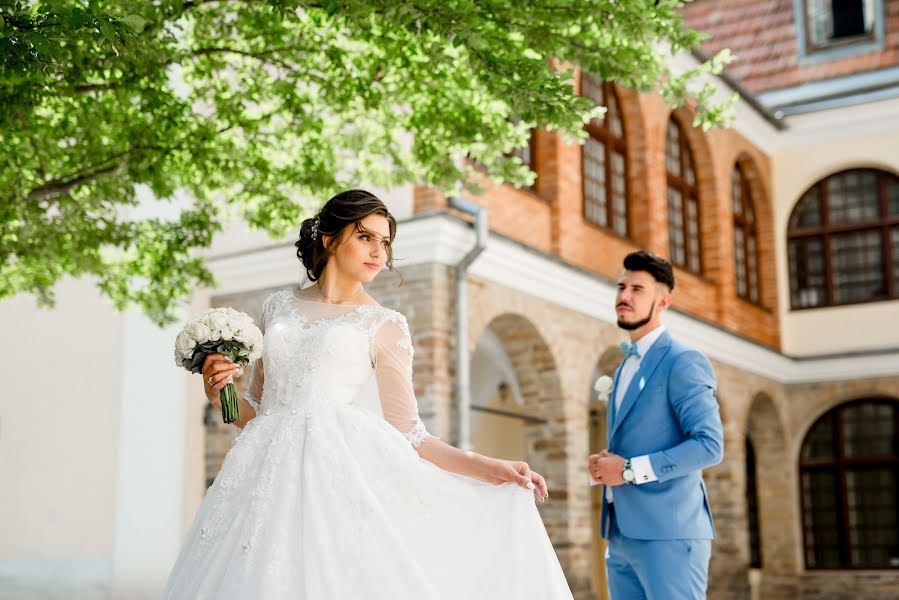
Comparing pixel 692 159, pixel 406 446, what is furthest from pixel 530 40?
pixel 692 159

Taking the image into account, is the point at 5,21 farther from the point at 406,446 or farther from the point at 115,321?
the point at 115,321

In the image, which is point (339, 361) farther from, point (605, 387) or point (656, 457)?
point (605, 387)

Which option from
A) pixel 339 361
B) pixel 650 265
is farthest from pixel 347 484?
pixel 650 265

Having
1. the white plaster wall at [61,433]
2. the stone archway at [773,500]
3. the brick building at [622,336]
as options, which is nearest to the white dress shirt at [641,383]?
the brick building at [622,336]

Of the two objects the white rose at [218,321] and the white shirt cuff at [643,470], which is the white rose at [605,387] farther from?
the white rose at [218,321]

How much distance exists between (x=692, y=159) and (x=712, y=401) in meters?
13.7

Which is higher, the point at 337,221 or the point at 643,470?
the point at 337,221

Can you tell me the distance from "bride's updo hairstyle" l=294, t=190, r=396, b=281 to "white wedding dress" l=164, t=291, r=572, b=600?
18 cm

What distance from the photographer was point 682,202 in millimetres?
17172

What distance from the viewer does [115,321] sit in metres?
12.2

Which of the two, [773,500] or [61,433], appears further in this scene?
[773,500]

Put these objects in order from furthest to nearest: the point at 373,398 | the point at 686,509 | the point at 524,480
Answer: the point at 373,398 → the point at 686,509 → the point at 524,480

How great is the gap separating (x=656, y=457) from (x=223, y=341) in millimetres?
1878

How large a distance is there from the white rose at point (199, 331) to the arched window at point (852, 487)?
17.2 metres
